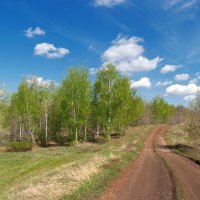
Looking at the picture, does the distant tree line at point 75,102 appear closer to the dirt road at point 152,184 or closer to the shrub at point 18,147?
the shrub at point 18,147

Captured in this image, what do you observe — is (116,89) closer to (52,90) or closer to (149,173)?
(52,90)

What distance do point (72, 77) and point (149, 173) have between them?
43.2 meters

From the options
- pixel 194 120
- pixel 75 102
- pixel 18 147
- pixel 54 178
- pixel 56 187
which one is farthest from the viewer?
pixel 75 102

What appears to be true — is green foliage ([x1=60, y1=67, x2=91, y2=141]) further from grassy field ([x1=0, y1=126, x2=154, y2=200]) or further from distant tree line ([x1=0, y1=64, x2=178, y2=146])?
grassy field ([x1=0, y1=126, x2=154, y2=200])

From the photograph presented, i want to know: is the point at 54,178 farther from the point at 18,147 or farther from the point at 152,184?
the point at 18,147

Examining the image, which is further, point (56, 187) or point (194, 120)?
point (194, 120)

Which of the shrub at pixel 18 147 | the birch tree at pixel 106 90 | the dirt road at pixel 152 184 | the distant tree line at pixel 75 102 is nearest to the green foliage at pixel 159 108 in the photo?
the distant tree line at pixel 75 102

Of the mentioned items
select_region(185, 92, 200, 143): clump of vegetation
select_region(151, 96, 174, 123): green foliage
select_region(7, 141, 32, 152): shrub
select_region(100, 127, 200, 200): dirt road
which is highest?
select_region(151, 96, 174, 123): green foliage

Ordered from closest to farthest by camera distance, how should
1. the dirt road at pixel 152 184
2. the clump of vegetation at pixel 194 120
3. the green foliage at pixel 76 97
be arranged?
the dirt road at pixel 152 184 → the clump of vegetation at pixel 194 120 → the green foliage at pixel 76 97

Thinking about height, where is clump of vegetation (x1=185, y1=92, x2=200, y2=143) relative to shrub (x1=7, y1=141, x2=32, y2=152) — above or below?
above

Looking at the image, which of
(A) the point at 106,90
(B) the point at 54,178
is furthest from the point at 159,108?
(B) the point at 54,178

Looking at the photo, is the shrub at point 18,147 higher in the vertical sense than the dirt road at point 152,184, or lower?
higher

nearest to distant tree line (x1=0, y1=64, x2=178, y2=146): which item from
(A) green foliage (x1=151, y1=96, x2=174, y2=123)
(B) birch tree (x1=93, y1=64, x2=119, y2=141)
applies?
(B) birch tree (x1=93, y1=64, x2=119, y2=141)

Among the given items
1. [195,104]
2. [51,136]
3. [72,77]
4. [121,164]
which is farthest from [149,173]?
[51,136]
